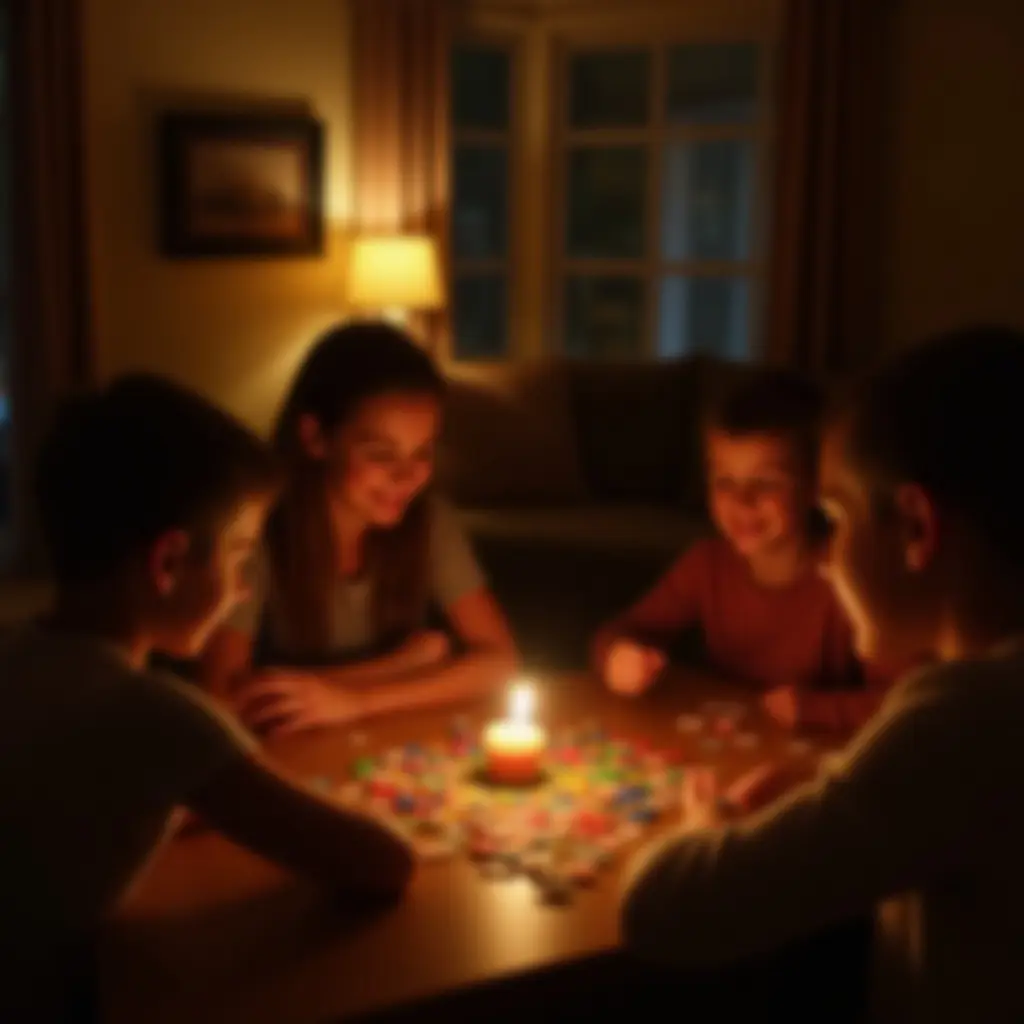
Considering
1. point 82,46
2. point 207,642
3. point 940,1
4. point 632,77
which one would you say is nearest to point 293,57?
point 82,46

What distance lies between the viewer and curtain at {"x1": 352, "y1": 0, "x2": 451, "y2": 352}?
5.45 metres

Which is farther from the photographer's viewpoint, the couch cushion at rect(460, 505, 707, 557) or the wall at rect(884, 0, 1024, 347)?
the wall at rect(884, 0, 1024, 347)

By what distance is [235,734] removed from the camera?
3.96ft

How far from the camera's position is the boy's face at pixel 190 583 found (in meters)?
1.25

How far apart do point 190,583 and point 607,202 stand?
16.5 feet

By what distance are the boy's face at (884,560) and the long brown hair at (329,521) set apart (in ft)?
3.27

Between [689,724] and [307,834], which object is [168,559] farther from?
[689,724]

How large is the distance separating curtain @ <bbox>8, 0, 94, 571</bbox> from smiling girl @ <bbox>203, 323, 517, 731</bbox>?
A: 276 cm

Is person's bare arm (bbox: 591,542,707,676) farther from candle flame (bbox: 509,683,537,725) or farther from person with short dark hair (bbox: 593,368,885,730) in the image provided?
candle flame (bbox: 509,683,537,725)

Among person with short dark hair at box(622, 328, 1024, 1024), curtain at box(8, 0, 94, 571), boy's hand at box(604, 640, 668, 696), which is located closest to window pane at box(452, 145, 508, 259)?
curtain at box(8, 0, 94, 571)

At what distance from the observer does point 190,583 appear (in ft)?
4.17

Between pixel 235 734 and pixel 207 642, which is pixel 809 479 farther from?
pixel 235 734

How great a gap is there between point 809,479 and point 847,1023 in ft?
2.74

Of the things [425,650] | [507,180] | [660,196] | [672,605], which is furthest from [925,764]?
[507,180]
